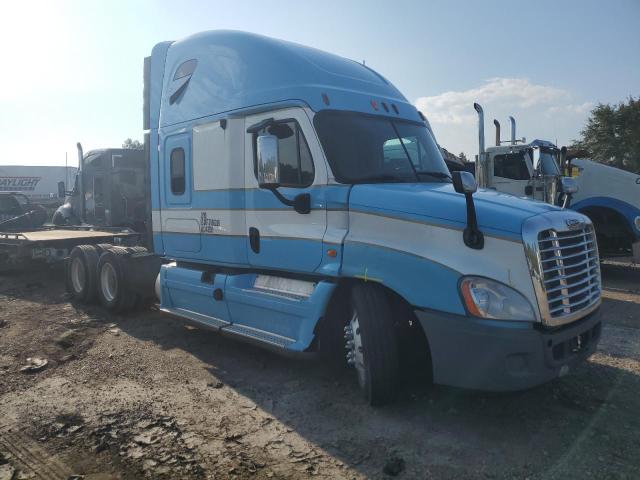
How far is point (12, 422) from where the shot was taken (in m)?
4.36

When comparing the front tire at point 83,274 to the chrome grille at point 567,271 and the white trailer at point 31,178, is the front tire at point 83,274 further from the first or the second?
the white trailer at point 31,178

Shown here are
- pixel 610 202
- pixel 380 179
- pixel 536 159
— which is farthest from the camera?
pixel 610 202

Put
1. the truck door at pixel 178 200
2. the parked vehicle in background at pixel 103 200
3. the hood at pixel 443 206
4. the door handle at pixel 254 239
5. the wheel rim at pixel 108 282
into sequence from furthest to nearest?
the parked vehicle in background at pixel 103 200, the wheel rim at pixel 108 282, the truck door at pixel 178 200, the door handle at pixel 254 239, the hood at pixel 443 206

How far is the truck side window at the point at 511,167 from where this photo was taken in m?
11.2

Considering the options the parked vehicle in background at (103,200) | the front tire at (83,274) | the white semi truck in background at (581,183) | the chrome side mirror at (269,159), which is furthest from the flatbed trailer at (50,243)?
the white semi truck in background at (581,183)

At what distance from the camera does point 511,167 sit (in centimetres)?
1138

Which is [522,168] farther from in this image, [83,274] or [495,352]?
[83,274]

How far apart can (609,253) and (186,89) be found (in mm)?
9756

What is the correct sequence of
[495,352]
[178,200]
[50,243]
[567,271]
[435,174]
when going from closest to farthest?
1. [495,352]
2. [567,271]
3. [435,174]
4. [178,200]
5. [50,243]

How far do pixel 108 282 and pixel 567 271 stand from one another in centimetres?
696

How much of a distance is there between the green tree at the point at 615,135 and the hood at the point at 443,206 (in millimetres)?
31172

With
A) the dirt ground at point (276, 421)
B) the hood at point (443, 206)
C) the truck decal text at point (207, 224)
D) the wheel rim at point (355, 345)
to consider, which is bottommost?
the dirt ground at point (276, 421)

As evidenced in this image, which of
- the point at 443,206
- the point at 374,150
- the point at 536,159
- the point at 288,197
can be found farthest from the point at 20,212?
the point at 443,206

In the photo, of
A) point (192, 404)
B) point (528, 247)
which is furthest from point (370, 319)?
point (192, 404)
